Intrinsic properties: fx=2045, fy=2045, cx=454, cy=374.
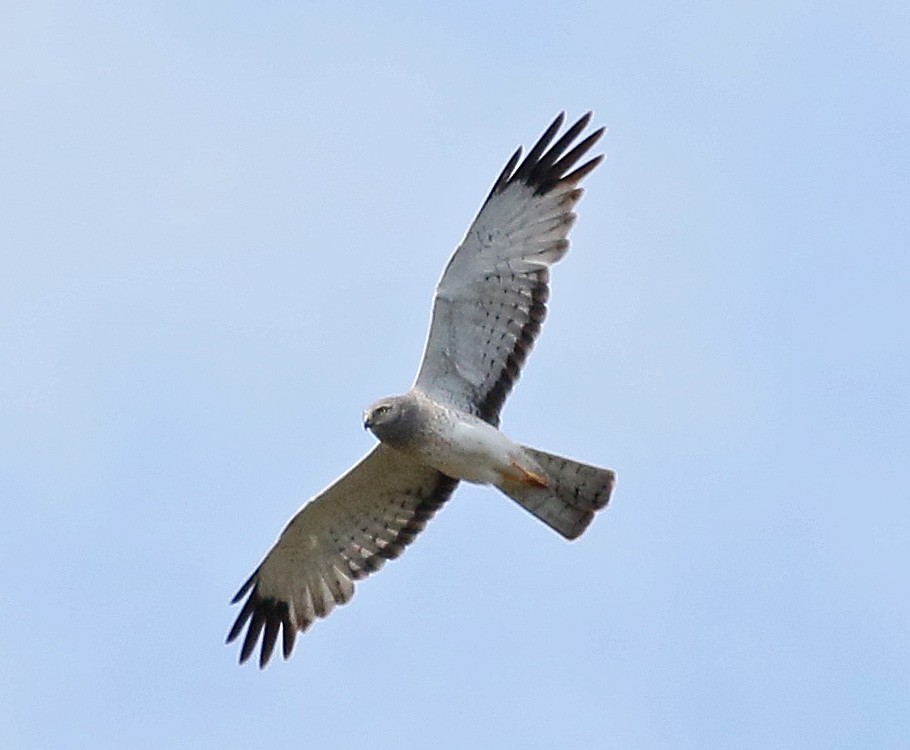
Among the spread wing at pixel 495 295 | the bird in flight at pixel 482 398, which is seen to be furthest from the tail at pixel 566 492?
the spread wing at pixel 495 295

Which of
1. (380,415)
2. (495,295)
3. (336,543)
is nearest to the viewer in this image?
(380,415)

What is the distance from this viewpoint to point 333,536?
13.9 metres

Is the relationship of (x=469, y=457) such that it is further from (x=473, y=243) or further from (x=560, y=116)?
(x=560, y=116)

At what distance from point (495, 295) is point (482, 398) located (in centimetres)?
67

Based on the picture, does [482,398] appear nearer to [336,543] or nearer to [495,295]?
[495,295]

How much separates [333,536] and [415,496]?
64 centimetres

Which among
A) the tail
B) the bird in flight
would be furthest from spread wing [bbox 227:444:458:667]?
the tail

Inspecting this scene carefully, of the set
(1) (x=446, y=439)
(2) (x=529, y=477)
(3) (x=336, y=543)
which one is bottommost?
(3) (x=336, y=543)

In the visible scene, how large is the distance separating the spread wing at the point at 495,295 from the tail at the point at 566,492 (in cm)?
47

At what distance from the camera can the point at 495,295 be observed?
13.2m

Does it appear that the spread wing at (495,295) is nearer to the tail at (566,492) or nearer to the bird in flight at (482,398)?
the bird in flight at (482,398)

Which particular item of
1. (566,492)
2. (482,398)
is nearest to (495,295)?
(482,398)

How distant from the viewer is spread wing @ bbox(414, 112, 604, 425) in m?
13.2

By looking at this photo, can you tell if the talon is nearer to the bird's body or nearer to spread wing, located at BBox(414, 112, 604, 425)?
the bird's body
